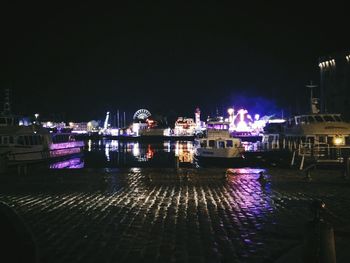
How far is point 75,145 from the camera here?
190ft

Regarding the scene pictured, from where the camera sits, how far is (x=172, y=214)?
39.4ft

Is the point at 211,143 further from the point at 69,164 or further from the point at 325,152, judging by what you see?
the point at 69,164

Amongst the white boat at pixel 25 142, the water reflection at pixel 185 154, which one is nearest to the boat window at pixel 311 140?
the water reflection at pixel 185 154

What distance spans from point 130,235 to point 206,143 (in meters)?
36.6

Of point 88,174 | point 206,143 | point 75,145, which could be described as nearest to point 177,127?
point 75,145

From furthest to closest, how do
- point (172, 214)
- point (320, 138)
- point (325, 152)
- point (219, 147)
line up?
1. point (219, 147)
2. point (320, 138)
3. point (325, 152)
4. point (172, 214)

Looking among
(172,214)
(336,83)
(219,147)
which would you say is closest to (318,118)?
(219,147)

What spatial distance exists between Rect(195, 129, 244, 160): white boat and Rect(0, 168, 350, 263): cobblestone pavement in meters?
21.8

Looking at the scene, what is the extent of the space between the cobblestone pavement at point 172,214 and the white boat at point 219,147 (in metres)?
21.8

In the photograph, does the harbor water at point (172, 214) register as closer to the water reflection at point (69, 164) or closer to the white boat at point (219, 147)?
the white boat at point (219, 147)

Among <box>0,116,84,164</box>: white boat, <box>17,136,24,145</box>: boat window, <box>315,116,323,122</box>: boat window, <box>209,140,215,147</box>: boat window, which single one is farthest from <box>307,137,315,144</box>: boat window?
<box>17,136,24,145</box>: boat window

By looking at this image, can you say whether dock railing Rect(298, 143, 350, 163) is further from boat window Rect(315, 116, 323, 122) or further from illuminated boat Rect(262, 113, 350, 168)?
boat window Rect(315, 116, 323, 122)

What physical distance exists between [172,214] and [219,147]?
3285 centimetres

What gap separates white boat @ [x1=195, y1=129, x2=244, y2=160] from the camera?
43.5 m
